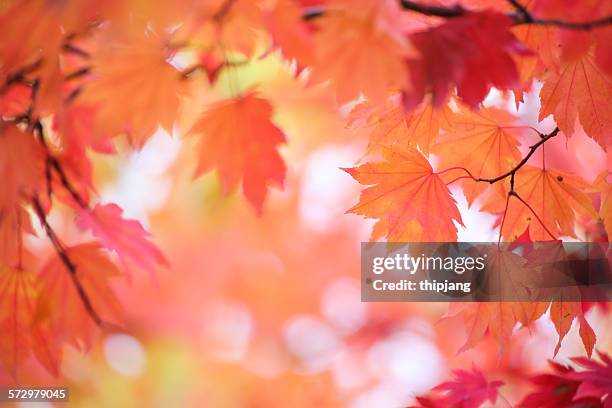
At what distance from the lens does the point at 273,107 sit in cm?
64

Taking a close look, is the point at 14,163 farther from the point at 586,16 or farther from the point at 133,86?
the point at 586,16

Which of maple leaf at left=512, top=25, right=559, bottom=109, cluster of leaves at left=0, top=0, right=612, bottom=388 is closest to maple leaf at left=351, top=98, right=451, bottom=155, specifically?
cluster of leaves at left=0, top=0, right=612, bottom=388

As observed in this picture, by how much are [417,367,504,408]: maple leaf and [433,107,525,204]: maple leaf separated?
0.28 meters

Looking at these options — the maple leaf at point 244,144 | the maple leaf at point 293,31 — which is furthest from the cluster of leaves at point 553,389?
the maple leaf at point 293,31

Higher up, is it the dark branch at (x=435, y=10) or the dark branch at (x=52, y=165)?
the dark branch at (x=435, y=10)

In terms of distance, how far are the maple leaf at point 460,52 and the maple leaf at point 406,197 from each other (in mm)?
221

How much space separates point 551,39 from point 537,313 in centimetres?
35

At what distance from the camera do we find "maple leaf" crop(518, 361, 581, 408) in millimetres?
835

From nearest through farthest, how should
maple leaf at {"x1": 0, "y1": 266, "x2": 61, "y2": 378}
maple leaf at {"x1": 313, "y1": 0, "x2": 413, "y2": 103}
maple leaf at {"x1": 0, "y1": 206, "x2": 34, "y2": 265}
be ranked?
maple leaf at {"x1": 313, "y1": 0, "x2": 413, "y2": 103}
maple leaf at {"x1": 0, "y1": 206, "x2": 34, "y2": 265}
maple leaf at {"x1": 0, "y1": 266, "x2": 61, "y2": 378}

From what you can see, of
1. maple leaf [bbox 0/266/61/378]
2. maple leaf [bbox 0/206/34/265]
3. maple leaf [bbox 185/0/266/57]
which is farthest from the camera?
maple leaf [bbox 0/266/61/378]

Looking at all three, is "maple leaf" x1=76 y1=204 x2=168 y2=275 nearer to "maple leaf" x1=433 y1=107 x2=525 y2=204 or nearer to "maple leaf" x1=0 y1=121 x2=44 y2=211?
"maple leaf" x1=0 y1=121 x2=44 y2=211

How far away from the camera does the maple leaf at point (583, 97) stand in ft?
2.31

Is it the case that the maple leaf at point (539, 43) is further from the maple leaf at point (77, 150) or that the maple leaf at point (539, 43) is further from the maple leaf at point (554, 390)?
the maple leaf at point (77, 150)

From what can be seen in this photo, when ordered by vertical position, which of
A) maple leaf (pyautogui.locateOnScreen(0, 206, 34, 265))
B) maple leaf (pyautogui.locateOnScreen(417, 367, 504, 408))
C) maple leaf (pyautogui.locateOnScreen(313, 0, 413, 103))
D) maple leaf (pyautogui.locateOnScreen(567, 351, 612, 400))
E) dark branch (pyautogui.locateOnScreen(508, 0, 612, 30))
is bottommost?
maple leaf (pyautogui.locateOnScreen(417, 367, 504, 408))
